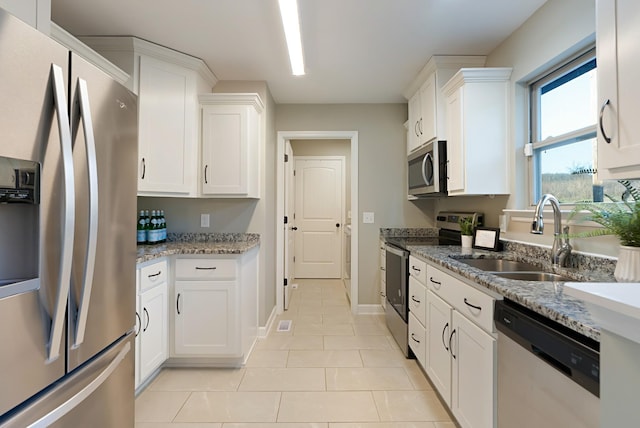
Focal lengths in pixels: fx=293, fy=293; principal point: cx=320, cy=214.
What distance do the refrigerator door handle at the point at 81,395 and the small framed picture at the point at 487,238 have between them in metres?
2.25

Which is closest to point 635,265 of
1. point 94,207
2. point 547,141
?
point 547,141

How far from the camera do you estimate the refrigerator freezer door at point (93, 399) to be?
73 cm

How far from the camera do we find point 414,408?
1.78 metres

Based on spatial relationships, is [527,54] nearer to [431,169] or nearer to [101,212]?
[431,169]

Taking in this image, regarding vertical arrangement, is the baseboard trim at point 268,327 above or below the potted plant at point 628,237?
below

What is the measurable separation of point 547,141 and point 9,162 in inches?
98.4

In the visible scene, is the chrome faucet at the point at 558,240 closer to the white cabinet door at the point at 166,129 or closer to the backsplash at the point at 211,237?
the backsplash at the point at 211,237

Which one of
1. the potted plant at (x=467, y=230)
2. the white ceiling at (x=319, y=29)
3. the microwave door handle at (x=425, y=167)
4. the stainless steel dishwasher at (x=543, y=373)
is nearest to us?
the stainless steel dishwasher at (x=543, y=373)

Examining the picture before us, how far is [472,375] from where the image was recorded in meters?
1.38

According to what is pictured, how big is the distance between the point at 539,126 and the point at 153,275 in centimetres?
279

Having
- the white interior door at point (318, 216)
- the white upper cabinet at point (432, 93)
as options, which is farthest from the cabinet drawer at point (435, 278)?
the white interior door at point (318, 216)

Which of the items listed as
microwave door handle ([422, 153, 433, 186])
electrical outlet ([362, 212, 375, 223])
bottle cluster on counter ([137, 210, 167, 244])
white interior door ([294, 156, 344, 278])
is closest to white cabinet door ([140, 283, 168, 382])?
bottle cluster on counter ([137, 210, 167, 244])

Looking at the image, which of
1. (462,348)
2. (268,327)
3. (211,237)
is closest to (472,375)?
(462,348)

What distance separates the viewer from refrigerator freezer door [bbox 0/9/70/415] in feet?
2.16
